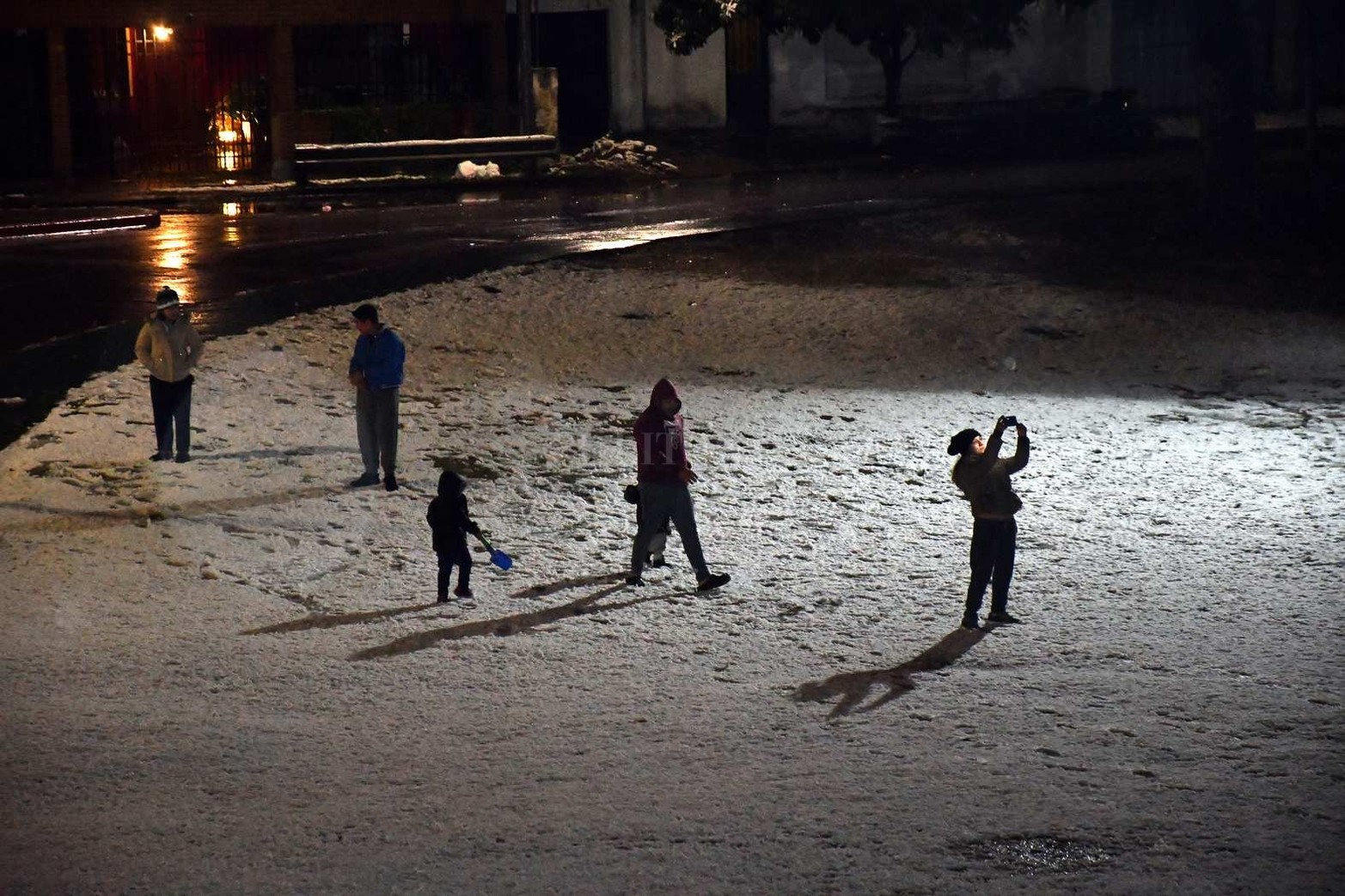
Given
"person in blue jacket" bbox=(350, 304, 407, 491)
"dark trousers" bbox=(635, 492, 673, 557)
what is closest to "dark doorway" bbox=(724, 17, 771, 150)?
"person in blue jacket" bbox=(350, 304, 407, 491)

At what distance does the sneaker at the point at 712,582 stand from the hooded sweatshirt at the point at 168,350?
483cm

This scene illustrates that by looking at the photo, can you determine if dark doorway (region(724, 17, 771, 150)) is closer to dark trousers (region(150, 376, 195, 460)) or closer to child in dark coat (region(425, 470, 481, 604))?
dark trousers (region(150, 376, 195, 460))

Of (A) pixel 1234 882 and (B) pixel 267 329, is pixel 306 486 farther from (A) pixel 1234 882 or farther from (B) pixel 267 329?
(A) pixel 1234 882

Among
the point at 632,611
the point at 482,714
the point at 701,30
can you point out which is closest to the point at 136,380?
the point at 632,611

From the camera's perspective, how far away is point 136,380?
594 inches

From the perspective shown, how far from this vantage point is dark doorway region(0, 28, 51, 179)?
32.6 meters

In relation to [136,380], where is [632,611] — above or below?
below

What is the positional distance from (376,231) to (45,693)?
643 inches

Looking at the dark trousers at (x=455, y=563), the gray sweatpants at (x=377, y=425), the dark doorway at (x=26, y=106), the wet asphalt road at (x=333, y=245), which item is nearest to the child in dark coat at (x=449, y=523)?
the dark trousers at (x=455, y=563)

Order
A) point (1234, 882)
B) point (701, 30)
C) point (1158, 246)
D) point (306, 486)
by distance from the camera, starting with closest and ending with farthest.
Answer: point (1234, 882)
point (306, 486)
point (1158, 246)
point (701, 30)

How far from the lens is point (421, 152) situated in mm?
30656

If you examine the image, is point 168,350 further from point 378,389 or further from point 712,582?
point 712,582

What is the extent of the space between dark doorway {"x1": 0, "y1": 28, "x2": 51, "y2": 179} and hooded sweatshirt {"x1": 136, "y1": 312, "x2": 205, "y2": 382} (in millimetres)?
22307

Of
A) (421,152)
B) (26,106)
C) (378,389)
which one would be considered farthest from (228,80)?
(378,389)
